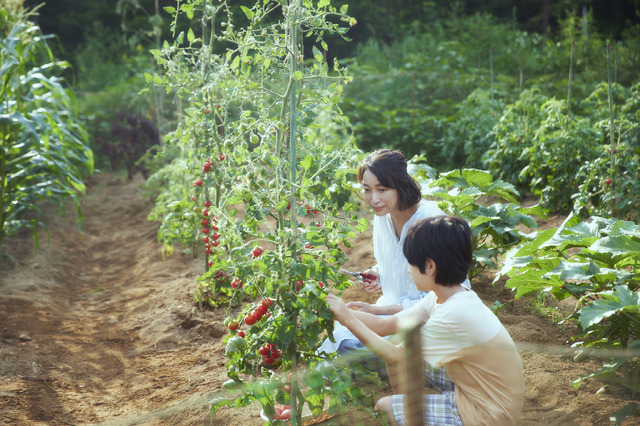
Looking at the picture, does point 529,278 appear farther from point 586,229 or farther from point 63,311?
point 63,311

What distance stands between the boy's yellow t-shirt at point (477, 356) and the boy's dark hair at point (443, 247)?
0.26ft

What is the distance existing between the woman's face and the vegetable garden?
0.31 ft

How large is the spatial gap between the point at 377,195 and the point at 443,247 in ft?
2.31

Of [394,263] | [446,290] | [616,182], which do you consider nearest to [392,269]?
[394,263]

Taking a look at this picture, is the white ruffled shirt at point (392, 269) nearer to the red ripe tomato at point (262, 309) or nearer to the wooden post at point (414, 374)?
the red ripe tomato at point (262, 309)

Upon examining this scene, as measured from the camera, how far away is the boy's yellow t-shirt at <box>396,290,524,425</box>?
72.4 inches

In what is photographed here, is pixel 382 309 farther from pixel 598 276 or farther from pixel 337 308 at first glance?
pixel 598 276

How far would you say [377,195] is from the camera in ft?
8.34

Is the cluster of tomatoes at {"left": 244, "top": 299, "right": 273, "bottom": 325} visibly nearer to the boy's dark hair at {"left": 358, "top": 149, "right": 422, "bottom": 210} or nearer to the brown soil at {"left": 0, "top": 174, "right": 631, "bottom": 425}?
the brown soil at {"left": 0, "top": 174, "right": 631, "bottom": 425}

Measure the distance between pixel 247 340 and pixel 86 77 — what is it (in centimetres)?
1070

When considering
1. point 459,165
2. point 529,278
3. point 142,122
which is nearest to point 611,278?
point 529,278

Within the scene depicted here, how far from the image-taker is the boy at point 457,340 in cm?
184

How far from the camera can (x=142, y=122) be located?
24.8ft

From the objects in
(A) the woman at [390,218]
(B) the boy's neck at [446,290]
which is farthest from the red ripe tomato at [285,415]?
(B) the boy's neck at [446,290]
